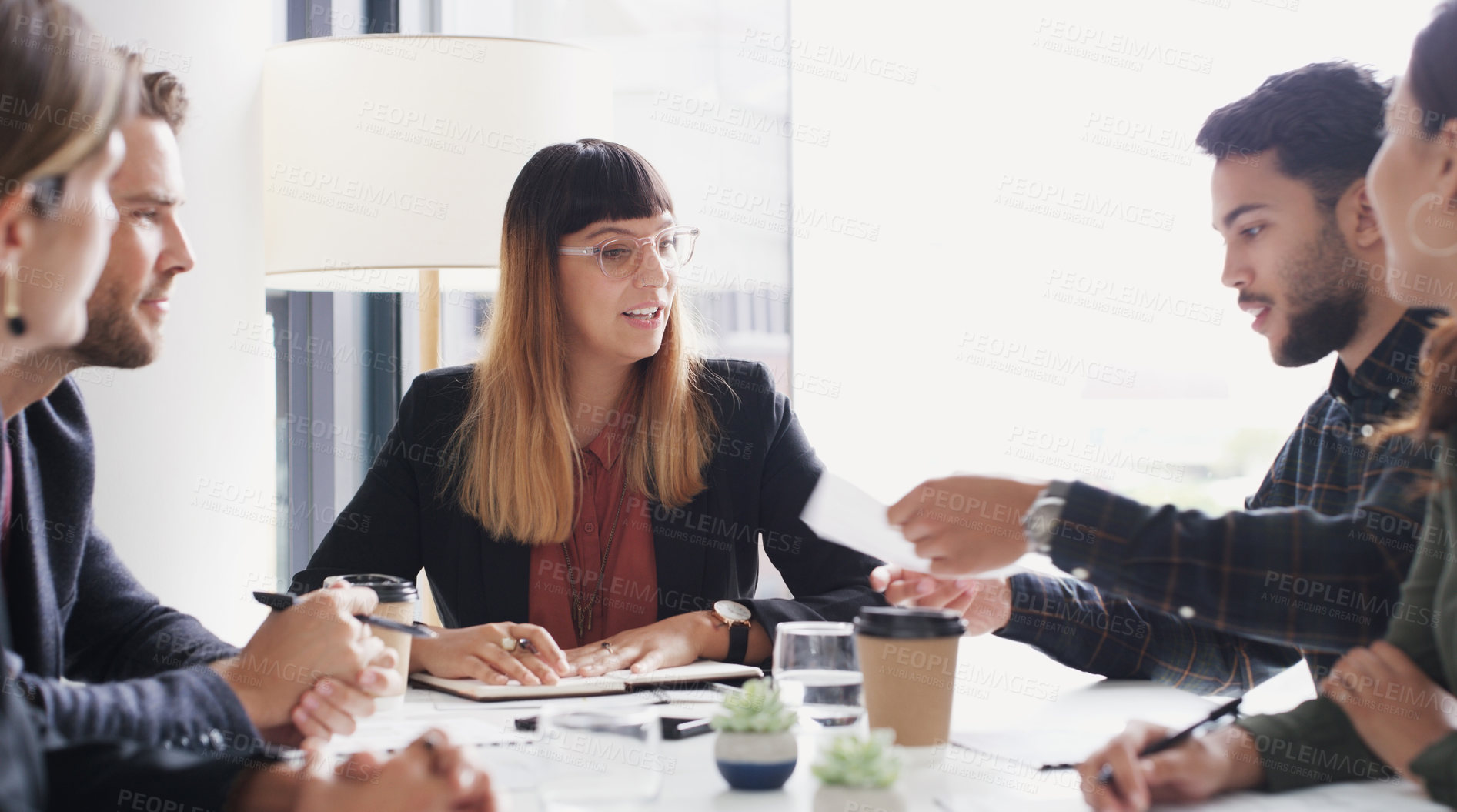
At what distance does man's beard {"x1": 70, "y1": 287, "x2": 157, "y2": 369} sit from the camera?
1448mm

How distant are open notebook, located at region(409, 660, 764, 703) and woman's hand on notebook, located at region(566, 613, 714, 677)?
0.07ft

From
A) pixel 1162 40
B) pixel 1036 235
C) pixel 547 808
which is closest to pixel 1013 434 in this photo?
pixel 1036 235

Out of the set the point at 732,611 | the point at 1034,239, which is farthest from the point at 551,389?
the point at 1034,239

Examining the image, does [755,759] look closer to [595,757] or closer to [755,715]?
[755,715]

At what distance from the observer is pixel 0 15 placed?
3.14 ft

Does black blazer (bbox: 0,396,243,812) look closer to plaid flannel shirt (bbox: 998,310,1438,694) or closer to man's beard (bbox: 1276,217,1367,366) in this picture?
plaid flannel shirt (bbox: 998,310,1438,694)

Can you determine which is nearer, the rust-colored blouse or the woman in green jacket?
the woman in green jacket

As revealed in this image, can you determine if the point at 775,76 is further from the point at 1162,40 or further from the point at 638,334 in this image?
the point at 638,334

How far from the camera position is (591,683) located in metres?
1.55

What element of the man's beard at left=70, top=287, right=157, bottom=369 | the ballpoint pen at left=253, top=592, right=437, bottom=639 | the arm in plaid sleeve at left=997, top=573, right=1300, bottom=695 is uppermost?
the man's beard at left=70, top=287, right=157, bottom=369

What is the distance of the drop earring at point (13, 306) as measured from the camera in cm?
100

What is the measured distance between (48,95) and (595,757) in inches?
28.4

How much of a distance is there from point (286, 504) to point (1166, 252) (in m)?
2.65

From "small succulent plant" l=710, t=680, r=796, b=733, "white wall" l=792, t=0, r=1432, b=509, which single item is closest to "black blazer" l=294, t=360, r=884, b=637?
"small succulent plant" l=710, t=680, r=796, b=733
